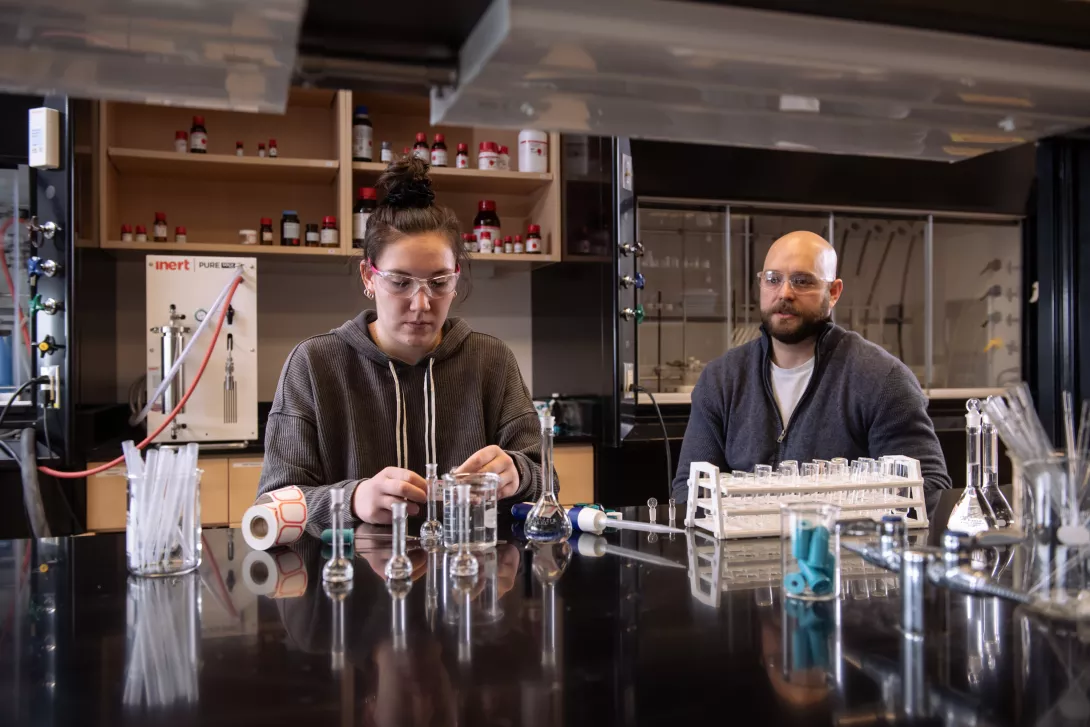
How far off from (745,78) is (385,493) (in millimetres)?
790

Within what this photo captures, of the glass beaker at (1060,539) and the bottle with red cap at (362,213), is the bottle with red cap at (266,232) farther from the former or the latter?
the glass beaker at (1060,539)

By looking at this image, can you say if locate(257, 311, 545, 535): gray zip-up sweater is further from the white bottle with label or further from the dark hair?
the white bottle with label

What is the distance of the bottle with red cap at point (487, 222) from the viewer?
3.23m

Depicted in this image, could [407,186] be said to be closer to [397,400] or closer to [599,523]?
[397,400]

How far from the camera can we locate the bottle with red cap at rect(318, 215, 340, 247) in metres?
3.01

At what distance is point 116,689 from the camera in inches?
27.1

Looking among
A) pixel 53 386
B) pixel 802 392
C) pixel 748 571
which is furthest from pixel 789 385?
pixel 53 386

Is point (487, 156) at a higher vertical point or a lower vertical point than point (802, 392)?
higher

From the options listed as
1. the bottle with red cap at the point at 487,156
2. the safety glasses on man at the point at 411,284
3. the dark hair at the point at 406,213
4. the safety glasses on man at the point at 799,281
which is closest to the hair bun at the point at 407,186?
the dark hair at the point at 406,213

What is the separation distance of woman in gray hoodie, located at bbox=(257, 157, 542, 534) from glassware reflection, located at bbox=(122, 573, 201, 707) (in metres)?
0.53

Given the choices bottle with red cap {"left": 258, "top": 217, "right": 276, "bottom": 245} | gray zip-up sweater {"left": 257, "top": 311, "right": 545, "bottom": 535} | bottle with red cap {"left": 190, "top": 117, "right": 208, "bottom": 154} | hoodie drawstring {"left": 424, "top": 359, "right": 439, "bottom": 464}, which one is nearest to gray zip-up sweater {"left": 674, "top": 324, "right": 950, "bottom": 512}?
gray zip-up sweater {"left": 257, "top": 311, "right": 545, "bottom": 535}

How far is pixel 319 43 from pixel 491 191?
8.57 ft

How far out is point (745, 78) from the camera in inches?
40.1

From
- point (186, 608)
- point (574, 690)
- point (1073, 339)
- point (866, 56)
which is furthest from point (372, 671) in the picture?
point (1073, 339)
